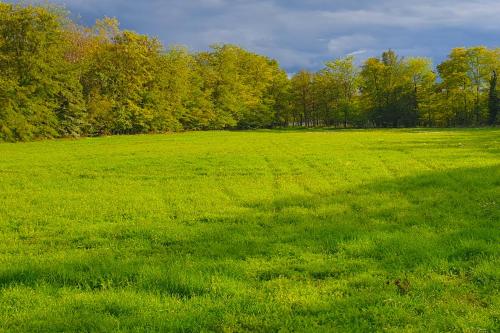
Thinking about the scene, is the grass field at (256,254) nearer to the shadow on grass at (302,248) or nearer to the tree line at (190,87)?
the shadow on grass at (302,248)

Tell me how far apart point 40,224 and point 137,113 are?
6122cm

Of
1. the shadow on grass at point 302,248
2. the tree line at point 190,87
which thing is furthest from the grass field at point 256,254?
the tree line at point 190,87

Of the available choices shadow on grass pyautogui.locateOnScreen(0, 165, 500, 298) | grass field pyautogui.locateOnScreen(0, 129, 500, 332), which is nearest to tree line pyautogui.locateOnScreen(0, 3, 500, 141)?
grass field pyautogui.locateOnScreen(0, 129, 500, 332)

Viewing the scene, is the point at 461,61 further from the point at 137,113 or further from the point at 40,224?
the point at 40,224

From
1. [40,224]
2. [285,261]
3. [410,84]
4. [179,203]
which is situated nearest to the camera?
[285,261]

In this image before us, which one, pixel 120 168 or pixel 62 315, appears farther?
pixel 120 168

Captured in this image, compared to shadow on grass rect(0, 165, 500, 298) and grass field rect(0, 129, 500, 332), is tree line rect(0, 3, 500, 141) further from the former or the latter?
shadow on grass rect(0, 165, 500, 298)

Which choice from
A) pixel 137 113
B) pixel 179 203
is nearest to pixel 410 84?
pixel 137 113

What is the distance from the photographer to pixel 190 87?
88.1m

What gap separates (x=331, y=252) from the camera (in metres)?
9.95

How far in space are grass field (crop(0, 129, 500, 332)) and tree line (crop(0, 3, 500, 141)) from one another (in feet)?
133

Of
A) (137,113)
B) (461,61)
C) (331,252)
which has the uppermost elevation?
(461,61)

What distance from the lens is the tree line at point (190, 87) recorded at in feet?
181

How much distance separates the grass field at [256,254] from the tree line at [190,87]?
40.6 meters
